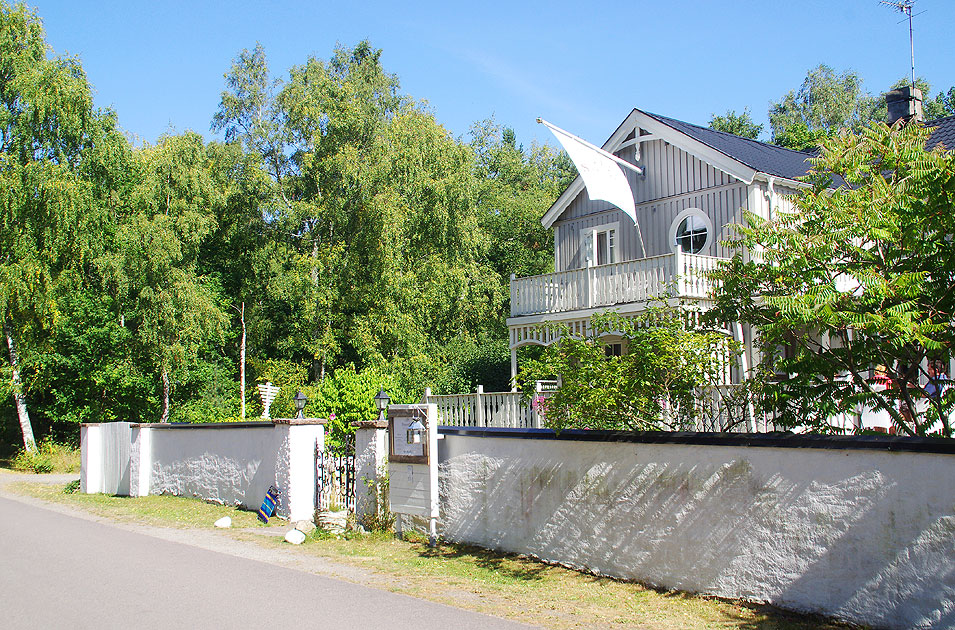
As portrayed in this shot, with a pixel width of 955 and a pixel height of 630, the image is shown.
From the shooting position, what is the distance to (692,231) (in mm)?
18547

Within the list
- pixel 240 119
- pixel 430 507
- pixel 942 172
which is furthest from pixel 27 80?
pixel 942 172

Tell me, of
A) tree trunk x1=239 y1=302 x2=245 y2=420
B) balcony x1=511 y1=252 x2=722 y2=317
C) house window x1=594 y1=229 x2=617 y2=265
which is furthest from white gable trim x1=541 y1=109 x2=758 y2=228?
tree trunk x1=239 y1=302 x2=245 y2=420

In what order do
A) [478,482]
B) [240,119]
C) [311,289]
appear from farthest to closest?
[240,119] → [311,289] → [478,482]

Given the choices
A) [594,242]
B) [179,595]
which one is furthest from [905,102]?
[179,595]

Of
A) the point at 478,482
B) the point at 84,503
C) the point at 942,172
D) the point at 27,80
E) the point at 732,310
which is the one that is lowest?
the point at 84,503

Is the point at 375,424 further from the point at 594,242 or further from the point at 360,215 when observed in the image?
the point at 360,215

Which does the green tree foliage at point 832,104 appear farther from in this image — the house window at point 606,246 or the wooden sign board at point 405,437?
the wooden sign board at point 405,437

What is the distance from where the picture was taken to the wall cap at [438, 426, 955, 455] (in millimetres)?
5995

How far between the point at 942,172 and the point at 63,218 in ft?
82.5

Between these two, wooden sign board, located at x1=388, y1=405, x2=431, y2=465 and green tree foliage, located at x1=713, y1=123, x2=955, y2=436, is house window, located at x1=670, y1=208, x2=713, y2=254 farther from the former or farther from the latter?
green tree foliage, located at x1=713, y1=123, x2=955, y2=436

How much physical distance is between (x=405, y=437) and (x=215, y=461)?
585 centimetres

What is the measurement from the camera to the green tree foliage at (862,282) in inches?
267

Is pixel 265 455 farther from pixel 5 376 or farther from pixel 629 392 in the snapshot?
pixel 5 376

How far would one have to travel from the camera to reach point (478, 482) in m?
10.2
